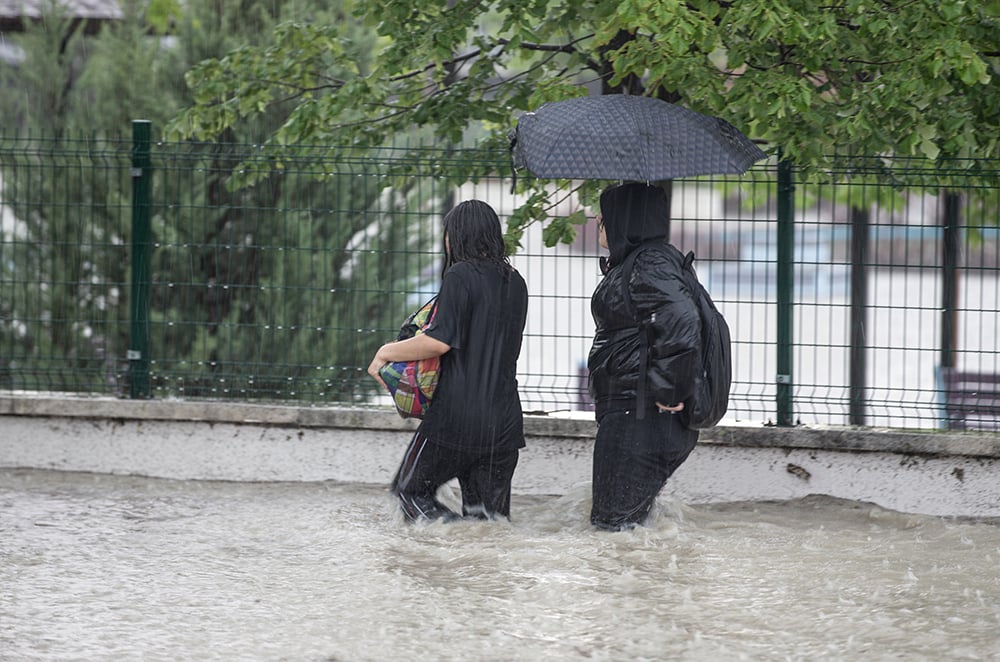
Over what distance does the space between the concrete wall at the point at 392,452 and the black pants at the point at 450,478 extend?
1.40m

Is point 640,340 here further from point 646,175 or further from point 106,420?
point 106,420

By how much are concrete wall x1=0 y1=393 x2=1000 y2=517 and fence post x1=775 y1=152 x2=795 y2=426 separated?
21cm

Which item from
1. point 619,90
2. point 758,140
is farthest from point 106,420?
point 758,140

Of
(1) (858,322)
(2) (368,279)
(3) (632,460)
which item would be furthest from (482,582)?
(2) (368,279)

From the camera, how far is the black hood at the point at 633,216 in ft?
20.8

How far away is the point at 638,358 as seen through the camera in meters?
6.27

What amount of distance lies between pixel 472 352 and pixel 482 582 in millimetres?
1108

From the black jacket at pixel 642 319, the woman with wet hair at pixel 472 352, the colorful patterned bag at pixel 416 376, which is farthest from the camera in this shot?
the colorful patterned bag at pixel 416 376

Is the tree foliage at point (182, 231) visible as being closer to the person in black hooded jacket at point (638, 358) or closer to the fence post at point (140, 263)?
the fence post at point (140, 263)

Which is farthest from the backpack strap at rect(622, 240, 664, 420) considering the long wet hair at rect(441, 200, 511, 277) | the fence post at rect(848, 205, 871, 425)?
the fence post at rect(848, 205, 871, 425)

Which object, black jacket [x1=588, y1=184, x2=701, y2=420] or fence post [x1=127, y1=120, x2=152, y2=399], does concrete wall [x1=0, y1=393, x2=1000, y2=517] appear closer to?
fence post [x1=127, y1=120, x2=152, y2=399]

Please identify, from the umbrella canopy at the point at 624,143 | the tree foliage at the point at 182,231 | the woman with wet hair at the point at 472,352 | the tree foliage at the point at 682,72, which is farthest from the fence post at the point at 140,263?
the umbrella canopy at the point at 624,143

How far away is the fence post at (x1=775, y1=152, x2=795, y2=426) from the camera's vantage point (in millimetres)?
7801

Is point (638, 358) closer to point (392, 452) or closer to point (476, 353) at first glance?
point (476, 353)
